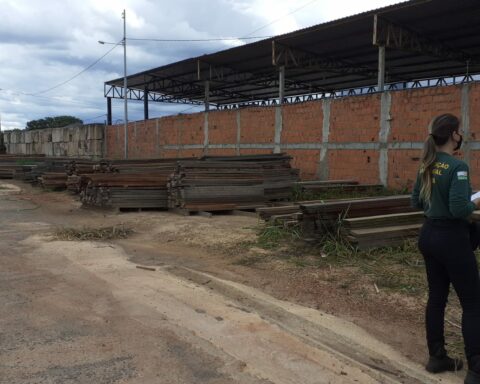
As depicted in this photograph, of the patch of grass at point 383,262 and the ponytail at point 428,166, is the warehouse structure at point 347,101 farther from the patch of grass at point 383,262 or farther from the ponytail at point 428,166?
the ponytail at point 428,166

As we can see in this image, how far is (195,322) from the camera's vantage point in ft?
15.2

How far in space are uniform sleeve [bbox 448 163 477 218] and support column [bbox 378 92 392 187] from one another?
35.3 feet

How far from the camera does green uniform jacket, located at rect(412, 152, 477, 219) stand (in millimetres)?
3209

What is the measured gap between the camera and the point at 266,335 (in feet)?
14.1

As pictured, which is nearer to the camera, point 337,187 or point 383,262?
point 383,262

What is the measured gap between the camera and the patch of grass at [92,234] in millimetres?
9156

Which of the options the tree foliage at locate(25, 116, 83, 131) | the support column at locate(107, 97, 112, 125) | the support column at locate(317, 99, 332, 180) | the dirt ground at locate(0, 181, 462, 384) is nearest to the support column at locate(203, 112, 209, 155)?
the support column at locate(317, 99, 332, 180)

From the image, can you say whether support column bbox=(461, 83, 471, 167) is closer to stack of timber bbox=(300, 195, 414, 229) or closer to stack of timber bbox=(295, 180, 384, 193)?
stack of timber bbox=(295, 180, 384, 193)

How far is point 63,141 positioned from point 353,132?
28.6 m

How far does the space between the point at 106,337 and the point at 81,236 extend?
5328 millimetres

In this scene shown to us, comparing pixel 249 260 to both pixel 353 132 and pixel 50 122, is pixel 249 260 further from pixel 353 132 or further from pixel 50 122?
pixel 50 122

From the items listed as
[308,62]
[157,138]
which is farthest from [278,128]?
[157,138]

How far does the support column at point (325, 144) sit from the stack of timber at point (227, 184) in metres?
2.32

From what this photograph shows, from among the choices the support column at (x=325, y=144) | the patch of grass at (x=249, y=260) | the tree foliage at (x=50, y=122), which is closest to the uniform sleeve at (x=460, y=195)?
the patch of grass at (x=249, y=260)
